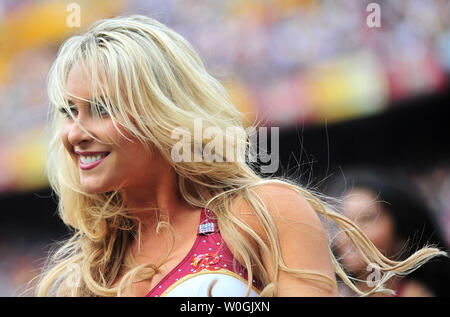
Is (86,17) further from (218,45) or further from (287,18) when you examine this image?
(287,18)

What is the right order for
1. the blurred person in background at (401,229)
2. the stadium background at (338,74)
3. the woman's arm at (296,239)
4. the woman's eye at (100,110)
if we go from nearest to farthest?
the woman's arm at (296,239) → the woman's eye at (100,110) → the blurred person in background at (401,229) → the stadium background at (338,74)

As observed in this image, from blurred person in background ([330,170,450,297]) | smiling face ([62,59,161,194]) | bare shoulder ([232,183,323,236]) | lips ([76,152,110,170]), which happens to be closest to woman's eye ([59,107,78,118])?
smiling face ([62,59,161,194])

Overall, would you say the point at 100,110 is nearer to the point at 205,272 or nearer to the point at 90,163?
the point at 90,163

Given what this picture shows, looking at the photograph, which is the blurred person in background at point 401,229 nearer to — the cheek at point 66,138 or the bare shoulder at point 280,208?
the bare shoulder at point 280,208

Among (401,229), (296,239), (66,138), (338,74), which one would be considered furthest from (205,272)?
(338,74)

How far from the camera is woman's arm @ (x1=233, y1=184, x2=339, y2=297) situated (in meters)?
1.55

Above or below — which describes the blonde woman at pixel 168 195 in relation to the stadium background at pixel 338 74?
below

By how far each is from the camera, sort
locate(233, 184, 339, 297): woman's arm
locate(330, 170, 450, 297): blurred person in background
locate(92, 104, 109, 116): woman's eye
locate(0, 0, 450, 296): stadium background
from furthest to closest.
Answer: locate(0, 0, 450, 296): stadium background
locate(330, 170, 450, 297): blurred person in background
locate(92, 104, 109, 116): woman's eye
locate(233, 184, 339, 297): woman's arm

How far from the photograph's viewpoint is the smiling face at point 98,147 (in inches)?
67.9

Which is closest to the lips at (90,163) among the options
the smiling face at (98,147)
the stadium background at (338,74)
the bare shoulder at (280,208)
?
the smiling face at (98,147)

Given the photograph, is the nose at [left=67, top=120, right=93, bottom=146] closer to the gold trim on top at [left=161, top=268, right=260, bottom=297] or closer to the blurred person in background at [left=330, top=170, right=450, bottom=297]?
the gold trim on top at [left=161, top=268, right=260, bottom=297]

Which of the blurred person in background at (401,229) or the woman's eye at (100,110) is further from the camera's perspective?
the blurred person in background at (401,229)

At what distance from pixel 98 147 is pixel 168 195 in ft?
0.80

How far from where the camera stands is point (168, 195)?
184 centimetres
